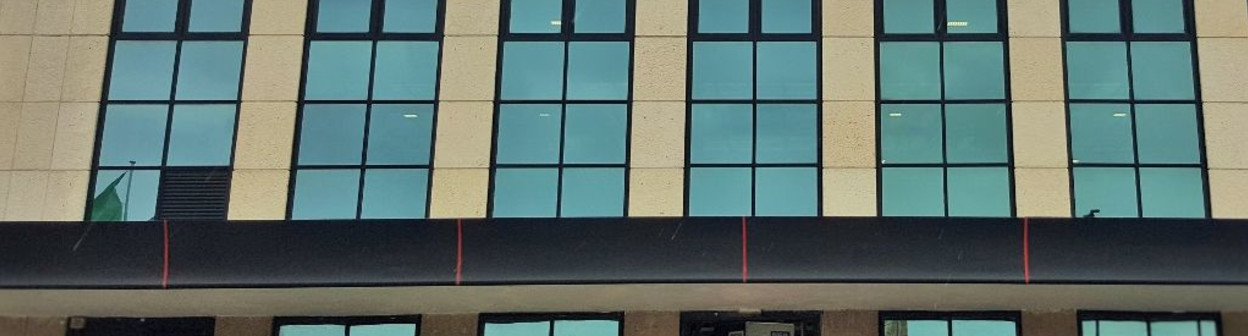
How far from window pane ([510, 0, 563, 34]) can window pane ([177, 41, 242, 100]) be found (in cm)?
416

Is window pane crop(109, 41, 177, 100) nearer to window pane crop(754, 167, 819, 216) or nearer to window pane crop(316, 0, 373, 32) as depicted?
window pane crop(316, 0, 373, 32)

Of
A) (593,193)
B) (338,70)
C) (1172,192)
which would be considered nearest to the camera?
(1172,192)

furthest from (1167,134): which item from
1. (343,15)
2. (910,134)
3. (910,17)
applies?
(343,15)

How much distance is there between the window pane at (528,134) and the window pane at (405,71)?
1.22 metres

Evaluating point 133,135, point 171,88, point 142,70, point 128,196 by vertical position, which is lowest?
point 128,196

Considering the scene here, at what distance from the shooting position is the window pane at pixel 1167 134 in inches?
696

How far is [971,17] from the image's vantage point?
1855 cm

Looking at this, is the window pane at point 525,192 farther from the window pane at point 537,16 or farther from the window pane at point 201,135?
the window pane at point 201,135

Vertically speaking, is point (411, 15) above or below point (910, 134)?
above

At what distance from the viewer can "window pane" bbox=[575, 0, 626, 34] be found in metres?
18.7

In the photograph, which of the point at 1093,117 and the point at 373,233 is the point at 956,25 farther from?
the point at 373,233

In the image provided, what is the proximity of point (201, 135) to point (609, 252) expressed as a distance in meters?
6.65

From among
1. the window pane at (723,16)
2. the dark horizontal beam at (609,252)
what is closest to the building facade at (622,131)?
the window pane at (723,16)

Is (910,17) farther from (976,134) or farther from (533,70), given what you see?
(533,70)
